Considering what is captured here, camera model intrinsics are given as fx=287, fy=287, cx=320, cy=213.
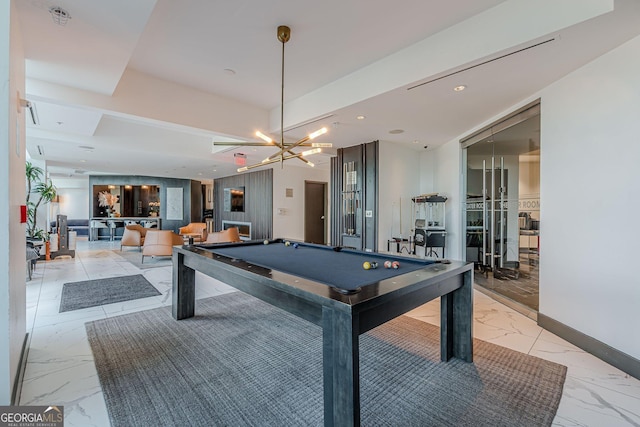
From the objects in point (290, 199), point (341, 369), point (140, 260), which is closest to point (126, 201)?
point (140, 260)

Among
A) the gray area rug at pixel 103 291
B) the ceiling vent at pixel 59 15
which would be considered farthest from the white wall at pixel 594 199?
the gray area rug at pixel 103 291

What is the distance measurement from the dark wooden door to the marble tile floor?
497 centimetres

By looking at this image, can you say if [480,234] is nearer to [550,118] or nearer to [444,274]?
[550,118]

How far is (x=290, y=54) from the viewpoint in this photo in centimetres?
314

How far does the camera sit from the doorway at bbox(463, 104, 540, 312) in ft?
11.4

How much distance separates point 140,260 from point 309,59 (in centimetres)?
591

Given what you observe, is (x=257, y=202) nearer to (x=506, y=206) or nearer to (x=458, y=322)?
(x=506, y=206)

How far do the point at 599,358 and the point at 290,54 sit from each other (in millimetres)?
4019

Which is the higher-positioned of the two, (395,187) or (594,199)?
(395,187)

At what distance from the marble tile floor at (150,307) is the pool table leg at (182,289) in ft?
2.34

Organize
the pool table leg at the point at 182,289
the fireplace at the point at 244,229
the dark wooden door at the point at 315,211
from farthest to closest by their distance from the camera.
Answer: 1. the fireplace at the point at 244,229
2. the dark wooden door at the point at 315,211
3. the pool table leg at the point at 182,289

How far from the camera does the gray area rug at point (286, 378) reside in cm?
168

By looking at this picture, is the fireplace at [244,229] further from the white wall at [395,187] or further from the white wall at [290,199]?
the white wall at [395,187]

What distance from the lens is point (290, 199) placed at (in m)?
8.84
